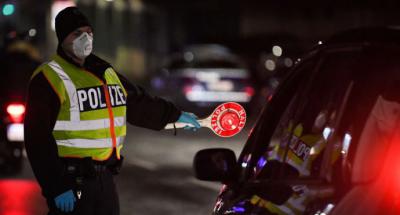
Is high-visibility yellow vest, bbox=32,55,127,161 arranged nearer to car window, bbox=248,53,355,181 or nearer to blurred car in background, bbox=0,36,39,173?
car window, bbox=248,53,355,181

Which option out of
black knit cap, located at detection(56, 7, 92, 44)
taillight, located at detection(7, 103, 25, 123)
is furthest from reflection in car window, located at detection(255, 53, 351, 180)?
taillight, located at detection(7, 103, 25, 123)

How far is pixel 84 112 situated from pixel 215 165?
50.7 inches

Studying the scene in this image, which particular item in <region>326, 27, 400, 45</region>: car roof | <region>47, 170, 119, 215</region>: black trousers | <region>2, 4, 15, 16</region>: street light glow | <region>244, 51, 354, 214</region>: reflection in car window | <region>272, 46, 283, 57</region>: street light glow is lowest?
<region>272, 46, 283, 57</region>: street light glow

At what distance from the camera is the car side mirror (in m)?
4.36

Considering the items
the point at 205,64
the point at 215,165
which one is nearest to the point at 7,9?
the point at 215,165

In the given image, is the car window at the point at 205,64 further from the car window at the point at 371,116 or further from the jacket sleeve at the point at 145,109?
the car window at the point at 371,116

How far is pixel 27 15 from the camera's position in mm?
38406

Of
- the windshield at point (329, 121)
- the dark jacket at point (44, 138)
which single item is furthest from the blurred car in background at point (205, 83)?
the windshield at point (329, 121)

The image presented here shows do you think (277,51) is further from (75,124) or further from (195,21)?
(75,124)

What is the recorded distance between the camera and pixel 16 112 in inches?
525

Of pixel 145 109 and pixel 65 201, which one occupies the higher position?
pixel 145 109

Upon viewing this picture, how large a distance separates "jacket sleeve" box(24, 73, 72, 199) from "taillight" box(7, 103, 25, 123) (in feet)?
26.2

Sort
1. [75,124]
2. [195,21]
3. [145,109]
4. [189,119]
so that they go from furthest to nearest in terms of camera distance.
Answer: [195,21] → [189,119] → [145,109] → [75,124]

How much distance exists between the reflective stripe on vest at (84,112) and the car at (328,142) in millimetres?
1210
